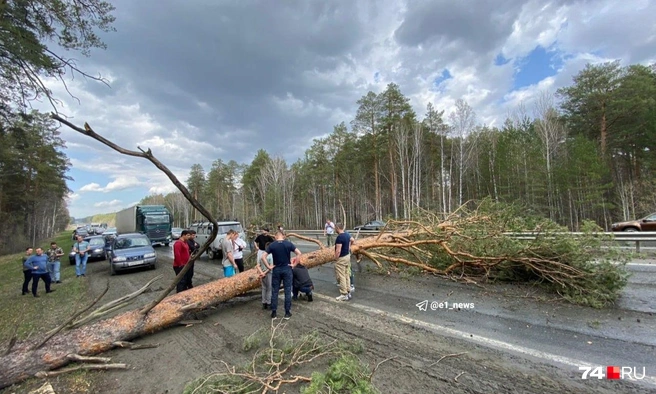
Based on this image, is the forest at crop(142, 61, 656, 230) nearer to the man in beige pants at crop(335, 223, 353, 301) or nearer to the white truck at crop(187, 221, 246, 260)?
the white truck at crop(187, 221, 246, 260)

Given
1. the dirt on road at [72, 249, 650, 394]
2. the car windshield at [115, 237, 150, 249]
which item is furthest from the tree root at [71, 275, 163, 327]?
the car windshield at [115, 237, 150, 249]

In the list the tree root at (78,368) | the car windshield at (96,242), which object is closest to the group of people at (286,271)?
the tree root at (78,368)

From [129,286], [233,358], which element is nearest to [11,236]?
[129,286]

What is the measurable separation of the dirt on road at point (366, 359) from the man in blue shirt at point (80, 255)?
9366mm

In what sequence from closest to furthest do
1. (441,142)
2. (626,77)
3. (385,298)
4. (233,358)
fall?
(233,358), (385,298), (626,77), (441,142)

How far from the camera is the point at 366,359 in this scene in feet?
11.3

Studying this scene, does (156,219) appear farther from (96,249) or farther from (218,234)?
(218,234)

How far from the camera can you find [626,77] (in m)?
21.8

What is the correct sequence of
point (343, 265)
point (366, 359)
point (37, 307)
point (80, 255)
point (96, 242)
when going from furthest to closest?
point (96, 242), point (80, 255), point (37, 307), point (343, 265), point (366, 359)

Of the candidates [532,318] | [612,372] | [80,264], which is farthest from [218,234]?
[612,372]

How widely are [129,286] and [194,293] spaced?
5.18 metres

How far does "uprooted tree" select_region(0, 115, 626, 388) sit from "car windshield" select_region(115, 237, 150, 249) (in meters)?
8.55

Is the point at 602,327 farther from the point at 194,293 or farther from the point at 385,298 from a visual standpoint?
the point at 194,293

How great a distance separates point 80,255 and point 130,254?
94.6 inches
